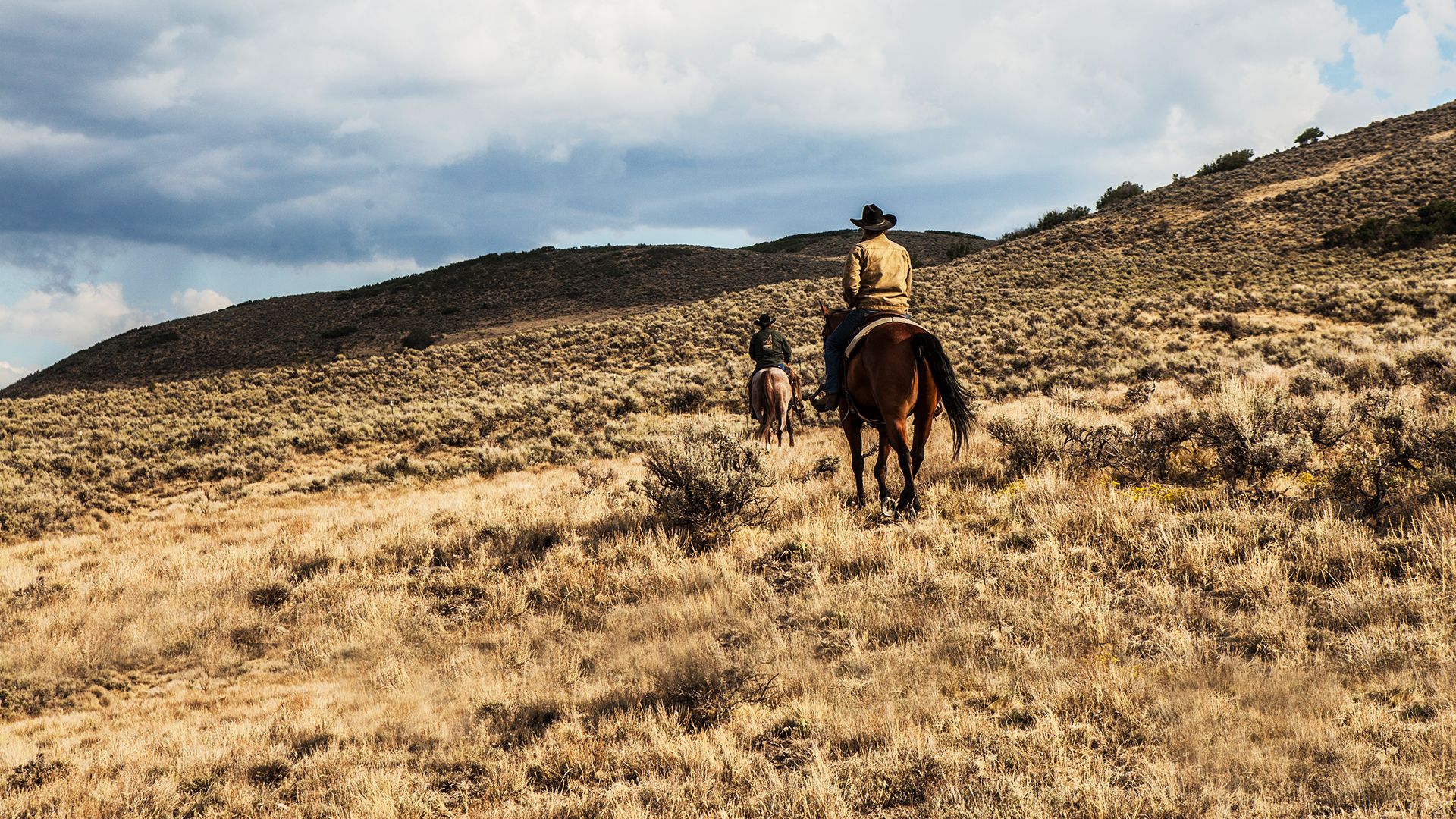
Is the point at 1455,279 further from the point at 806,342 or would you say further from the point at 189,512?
the point at 189,512

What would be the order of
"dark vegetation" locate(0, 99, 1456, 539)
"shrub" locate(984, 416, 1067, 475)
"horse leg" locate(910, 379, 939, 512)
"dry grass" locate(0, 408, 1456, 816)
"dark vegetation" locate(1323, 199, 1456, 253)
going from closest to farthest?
"dry grass" locate(0, 408, 1456, 816), "horse leg" locate(910, 379, 939, 512), "shrub" locate(984, 416, 1067, 475), "dark vegetation" locate(0, 99, 1456, 539), "dark vegetation" locate(1323, 199, 1456, 253)

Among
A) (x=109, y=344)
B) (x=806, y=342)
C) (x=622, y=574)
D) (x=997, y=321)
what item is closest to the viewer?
(x=622, y=574)

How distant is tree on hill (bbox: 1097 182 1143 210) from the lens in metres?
58.9

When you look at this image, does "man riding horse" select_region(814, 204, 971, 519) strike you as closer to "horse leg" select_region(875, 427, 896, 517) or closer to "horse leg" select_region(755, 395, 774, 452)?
"horse leg" select_region(875, 427, 896, 517)

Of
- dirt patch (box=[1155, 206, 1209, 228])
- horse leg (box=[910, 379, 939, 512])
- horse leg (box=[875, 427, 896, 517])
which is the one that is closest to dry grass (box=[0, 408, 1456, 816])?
horse leg (box=[875, 427, 896, 517])

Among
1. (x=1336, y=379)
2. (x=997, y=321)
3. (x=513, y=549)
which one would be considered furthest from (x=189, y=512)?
(x=997, y=321)

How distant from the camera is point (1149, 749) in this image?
135 inches

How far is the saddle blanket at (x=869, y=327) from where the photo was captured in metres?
7.89

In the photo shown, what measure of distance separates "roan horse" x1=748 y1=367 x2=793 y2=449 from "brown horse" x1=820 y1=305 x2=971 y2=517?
683cm

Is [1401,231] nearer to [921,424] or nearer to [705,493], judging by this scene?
[921,424]

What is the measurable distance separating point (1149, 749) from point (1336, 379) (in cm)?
1228

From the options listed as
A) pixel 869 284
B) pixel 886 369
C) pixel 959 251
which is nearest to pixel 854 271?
pixel 869 284

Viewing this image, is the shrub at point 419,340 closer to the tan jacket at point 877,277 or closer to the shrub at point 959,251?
the tan jacket at point 877,277

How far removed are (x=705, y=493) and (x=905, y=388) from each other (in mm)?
2420
